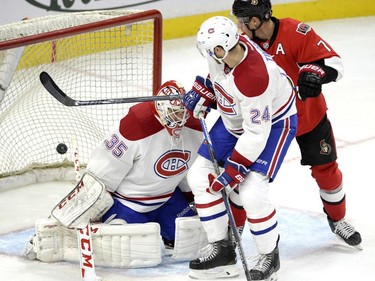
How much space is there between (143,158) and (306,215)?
3.08 ft

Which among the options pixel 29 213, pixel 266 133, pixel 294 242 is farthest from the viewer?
pixel 29 213

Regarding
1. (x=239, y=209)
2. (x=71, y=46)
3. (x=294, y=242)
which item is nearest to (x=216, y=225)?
(x=239, y=209)

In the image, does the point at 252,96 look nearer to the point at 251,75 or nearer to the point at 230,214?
the point at 251,75

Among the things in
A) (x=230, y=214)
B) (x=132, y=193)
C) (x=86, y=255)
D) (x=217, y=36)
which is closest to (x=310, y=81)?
(x=217, y=36)

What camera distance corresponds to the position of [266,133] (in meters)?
3.66

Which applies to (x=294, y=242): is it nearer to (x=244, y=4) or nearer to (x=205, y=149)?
(x=205, y=149)

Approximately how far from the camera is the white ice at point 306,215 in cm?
398

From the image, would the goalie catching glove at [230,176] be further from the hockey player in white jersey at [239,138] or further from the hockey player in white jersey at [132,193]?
the hockey player in white jersey at [132,193]

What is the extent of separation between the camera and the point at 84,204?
3.92 meters

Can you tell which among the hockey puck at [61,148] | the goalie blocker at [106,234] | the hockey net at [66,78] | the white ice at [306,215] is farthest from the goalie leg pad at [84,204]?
the hockey puck at [61,148]

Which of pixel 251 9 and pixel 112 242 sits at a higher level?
pixel 251 9

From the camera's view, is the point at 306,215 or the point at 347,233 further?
the point at 306,215

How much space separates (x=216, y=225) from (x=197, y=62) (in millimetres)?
3567

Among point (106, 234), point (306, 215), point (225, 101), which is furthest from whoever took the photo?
point (306, 215)
